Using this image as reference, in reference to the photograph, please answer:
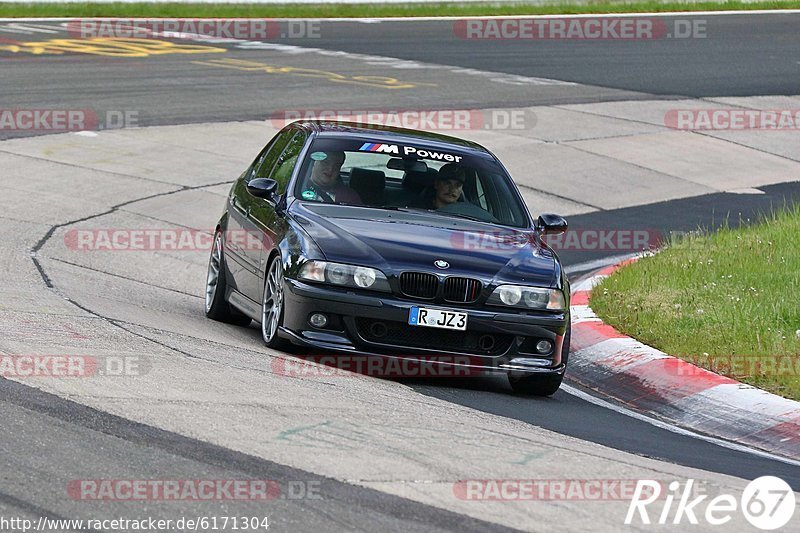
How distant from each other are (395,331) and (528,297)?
32.4 inches

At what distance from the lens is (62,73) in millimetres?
22766

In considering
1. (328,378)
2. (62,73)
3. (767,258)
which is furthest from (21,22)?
(328,378)

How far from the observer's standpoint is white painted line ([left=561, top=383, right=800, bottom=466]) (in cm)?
767

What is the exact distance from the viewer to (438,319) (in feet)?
28.1

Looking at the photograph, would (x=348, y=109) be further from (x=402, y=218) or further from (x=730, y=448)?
(x=730, y=448)

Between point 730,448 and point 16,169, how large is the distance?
33.9ft

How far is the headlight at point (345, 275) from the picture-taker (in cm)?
856

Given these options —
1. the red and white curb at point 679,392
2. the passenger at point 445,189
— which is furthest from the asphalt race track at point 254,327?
the passenger at point 445,189

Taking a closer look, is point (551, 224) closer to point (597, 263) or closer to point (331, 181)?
point (331, 181)

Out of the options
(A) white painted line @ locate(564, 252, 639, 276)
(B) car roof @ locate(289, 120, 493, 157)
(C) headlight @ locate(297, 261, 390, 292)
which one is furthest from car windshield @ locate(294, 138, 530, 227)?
(A) white painted line @ locate(564, 252, 639, 276)

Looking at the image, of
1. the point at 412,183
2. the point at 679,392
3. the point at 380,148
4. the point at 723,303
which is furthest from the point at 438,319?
the point at 723,303

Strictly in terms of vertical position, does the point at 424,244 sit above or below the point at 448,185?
below

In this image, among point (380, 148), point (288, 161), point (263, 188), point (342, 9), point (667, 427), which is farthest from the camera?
point (342, 9)

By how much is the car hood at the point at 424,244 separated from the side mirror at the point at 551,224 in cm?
27
